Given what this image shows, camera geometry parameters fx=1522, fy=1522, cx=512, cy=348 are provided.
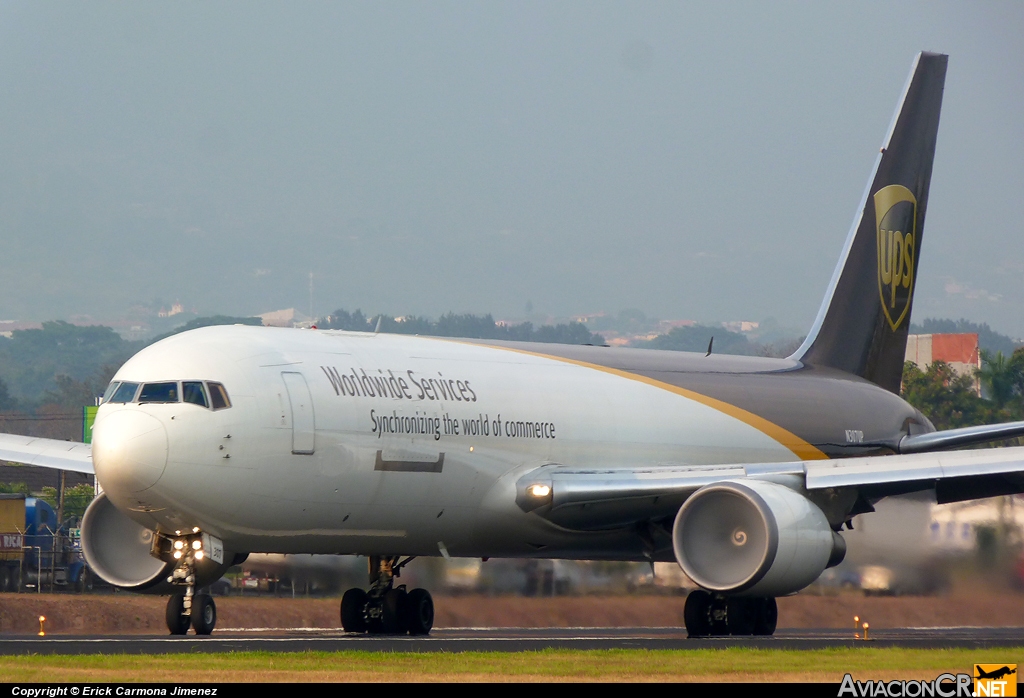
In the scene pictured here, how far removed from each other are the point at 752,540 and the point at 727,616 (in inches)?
97.1

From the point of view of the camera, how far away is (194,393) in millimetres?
17375

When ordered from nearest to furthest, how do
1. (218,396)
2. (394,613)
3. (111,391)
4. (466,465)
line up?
(218,396), (111,391), (466,465), (394,613)

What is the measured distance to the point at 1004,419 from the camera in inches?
2309

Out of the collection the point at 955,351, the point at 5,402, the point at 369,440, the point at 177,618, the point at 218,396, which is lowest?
the point at 177,618

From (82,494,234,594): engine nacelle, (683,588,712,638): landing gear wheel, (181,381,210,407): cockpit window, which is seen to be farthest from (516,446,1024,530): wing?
(181,381,210,407): cockpit window

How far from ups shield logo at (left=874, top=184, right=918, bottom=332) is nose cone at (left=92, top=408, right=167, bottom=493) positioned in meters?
16.1

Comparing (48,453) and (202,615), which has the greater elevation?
(48,453)

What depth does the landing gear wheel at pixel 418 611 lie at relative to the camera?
2186 centimetres

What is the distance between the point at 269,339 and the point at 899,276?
1464 centimetres

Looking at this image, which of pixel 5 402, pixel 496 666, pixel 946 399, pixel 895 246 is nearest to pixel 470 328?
pixel 5 402

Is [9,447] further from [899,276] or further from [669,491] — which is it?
[899,276]

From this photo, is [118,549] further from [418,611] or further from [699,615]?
[699,615]

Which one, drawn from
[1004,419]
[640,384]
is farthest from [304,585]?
[1004,419]

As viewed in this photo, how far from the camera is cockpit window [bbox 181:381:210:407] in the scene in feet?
56.9
